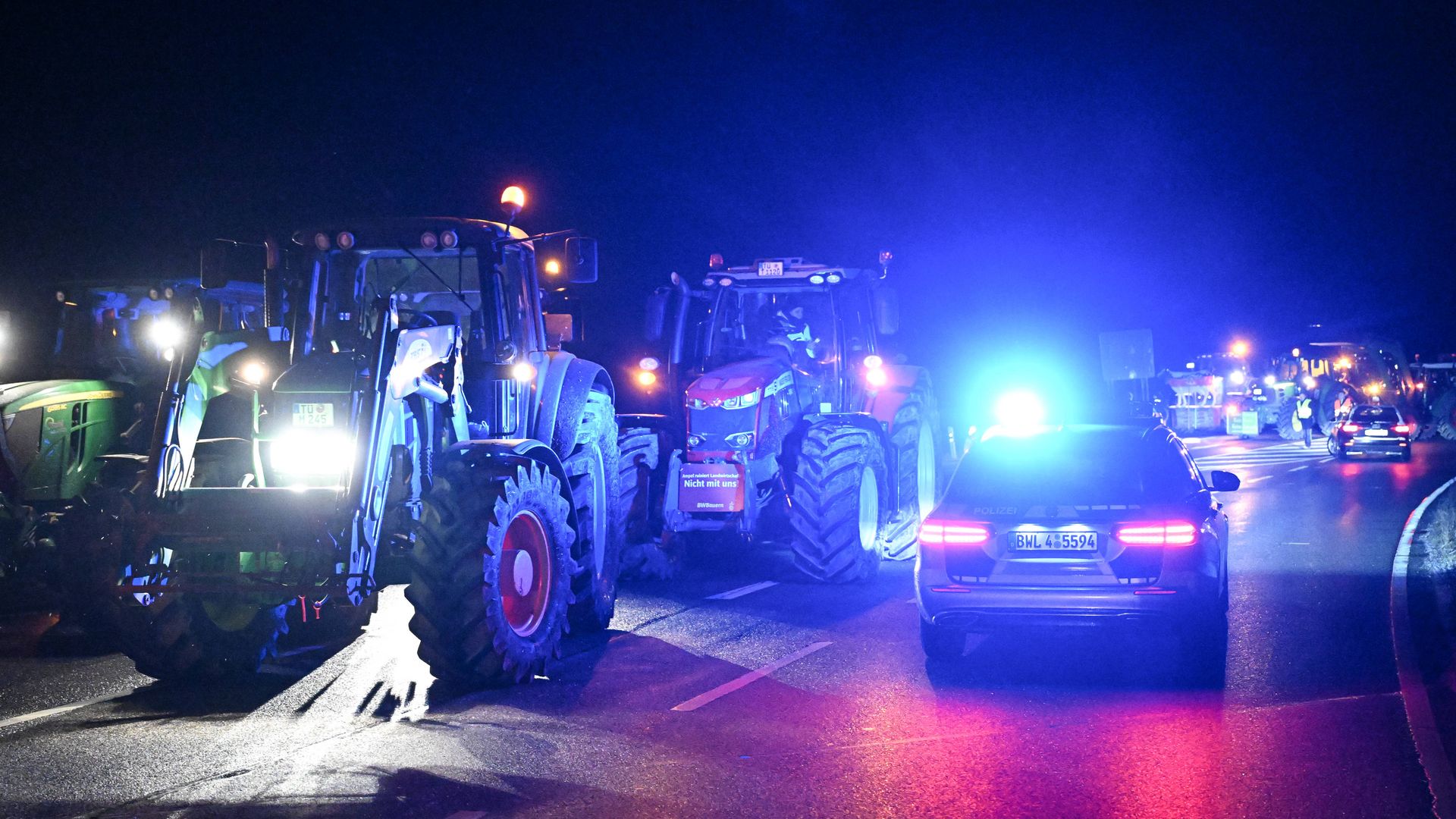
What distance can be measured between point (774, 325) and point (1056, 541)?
5.94 metres

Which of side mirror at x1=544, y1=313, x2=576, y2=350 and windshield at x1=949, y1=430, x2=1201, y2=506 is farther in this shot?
side mirror at x1=544, y1=313, x2=576, y2=350

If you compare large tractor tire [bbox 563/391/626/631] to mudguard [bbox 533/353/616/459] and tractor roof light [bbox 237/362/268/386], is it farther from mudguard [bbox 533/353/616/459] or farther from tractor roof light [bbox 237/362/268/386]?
tractor roof light [bbox 237/362/268/386]

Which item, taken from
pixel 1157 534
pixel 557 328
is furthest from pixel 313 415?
pixel 1157 534

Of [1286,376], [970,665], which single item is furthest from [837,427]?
[1286,376]

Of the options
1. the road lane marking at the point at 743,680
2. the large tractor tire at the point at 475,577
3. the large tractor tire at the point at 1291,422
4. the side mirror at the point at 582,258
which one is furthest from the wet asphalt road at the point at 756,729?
the large tractor tire at the point at 1291,422

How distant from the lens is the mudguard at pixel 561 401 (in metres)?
9.32

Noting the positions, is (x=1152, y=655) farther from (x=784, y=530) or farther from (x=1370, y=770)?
(x=784, y=530)

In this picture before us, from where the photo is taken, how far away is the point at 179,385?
299 inches

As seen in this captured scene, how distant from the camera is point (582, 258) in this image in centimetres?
861

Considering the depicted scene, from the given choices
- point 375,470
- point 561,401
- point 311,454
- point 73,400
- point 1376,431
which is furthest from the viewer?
point 1376,431

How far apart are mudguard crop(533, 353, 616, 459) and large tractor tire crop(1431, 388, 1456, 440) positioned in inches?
1498

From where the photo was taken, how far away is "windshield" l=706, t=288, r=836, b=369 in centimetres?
1286

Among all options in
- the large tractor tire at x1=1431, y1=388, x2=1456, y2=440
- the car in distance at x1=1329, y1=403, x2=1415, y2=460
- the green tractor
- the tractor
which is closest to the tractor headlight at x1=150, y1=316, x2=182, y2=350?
the green tractor

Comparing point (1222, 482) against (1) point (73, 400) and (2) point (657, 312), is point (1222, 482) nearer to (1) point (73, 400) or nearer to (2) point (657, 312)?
(2) point (657, 312)
